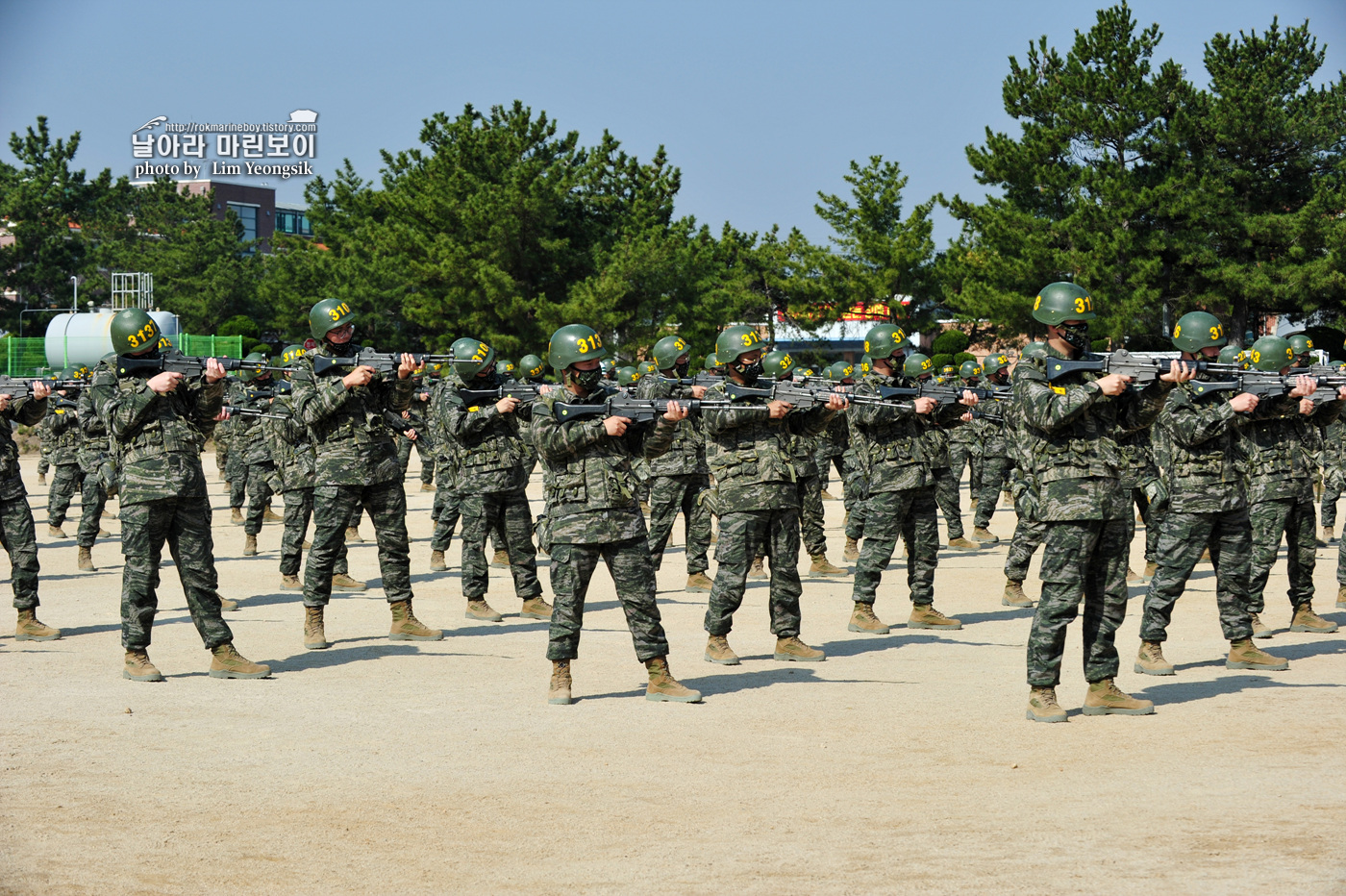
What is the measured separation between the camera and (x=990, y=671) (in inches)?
355

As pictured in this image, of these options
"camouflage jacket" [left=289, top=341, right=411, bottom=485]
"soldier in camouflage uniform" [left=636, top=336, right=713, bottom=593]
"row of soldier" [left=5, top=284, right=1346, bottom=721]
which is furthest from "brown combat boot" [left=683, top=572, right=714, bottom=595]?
"camouflage jacket" [left=289, top=341, right=411, bottom=485]

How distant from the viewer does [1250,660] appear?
8.94 meters

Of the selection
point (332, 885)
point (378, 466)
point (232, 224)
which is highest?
point (232, 224)

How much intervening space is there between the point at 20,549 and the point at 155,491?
264cm

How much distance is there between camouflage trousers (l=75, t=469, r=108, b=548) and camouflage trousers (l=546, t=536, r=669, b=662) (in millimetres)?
8694

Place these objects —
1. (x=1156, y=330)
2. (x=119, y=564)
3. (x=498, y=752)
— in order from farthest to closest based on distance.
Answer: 1. (x=1156, y=330)
2. (x=119, y=564)
3. (x=498, y=752)

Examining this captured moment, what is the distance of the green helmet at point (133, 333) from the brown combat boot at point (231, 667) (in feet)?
7.10

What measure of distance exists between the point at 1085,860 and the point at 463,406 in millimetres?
7373

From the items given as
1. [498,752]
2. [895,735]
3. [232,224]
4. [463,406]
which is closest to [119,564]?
[463,406]

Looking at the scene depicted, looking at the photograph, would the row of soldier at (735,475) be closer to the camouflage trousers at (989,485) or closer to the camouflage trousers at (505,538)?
the camouflage trousers at (505,538)

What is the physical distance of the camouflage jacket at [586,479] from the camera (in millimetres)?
7977

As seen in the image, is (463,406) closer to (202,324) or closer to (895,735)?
(895,735)

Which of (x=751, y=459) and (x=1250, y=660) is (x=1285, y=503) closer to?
(x=1250, y=660)

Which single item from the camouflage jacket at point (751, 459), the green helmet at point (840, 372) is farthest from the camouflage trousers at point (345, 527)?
the green helmet at point (840, 372)
